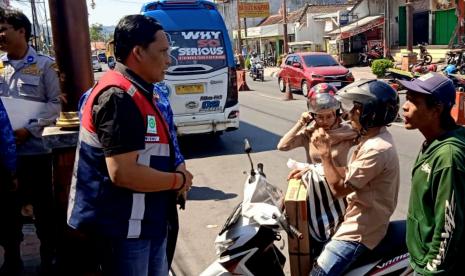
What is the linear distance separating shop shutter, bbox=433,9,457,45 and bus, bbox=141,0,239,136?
2123 cm

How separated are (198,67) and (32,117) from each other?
5.14 m

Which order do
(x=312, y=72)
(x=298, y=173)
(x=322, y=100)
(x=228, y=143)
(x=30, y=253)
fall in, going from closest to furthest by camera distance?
1. (x=298, y=173)
2. (x=322, y=100)
3. (x=30, y=253)
4. (x=228, y=143)
5. (x=312, y=72)

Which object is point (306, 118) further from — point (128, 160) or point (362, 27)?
point (362, 27)

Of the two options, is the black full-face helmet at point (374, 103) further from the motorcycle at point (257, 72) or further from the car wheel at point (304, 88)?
the motorcycle at point (257, 72)

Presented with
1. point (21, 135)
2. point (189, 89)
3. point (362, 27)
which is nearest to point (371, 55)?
point (362, 27)

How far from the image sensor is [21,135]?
11.7 feet

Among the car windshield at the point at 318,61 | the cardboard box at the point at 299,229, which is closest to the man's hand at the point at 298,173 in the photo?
the cardboard box at the point at 299,229

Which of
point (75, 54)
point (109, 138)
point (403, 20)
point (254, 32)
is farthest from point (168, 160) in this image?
point (254, 32)

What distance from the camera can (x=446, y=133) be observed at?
193 cm

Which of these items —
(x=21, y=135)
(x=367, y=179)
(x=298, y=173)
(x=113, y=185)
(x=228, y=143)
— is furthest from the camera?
(x=228, y=143)

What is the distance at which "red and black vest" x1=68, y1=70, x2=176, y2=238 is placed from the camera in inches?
82.6

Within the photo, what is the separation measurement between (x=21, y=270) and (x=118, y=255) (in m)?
2.08

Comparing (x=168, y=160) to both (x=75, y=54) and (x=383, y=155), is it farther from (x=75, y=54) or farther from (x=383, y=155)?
(x=75, y=54)

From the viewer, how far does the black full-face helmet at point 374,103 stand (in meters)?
2.38
